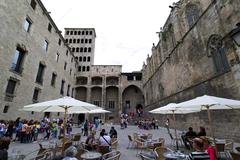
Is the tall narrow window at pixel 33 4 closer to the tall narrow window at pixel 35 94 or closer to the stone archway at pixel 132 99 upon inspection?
the tall narrow window at pixel 35 94

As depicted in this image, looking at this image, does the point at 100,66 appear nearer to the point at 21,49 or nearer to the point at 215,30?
the point at 21,49

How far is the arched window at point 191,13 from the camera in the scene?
1636 centimetres

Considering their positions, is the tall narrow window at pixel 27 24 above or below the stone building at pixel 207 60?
above

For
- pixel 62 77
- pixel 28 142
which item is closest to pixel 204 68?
pixel 28 142

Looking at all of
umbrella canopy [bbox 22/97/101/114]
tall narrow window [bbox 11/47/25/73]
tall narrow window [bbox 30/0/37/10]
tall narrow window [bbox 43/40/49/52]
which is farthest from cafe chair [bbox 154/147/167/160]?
tall narrow window [bbox 43/40/49/52]

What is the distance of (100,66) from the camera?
124 ft

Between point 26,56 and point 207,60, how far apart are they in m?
17.0

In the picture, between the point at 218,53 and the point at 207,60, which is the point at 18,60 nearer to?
the point at 207,60

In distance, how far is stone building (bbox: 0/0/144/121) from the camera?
40.4ft

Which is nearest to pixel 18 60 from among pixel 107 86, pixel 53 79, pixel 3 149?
pixel 53 79

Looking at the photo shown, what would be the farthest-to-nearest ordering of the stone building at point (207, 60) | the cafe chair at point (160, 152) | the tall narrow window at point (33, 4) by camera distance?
1. the tall narrow window at point (33, 4)
2. the stone building at point (207, 60)
3. the cafe chair at point (160, 152)

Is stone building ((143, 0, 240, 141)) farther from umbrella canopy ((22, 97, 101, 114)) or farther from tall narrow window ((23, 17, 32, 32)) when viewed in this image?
tall narrow window ((23, 17, 32, 32))

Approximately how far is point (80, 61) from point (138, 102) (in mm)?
18955

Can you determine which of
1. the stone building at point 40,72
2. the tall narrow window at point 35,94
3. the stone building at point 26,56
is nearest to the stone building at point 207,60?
the stone building at point 26,56
